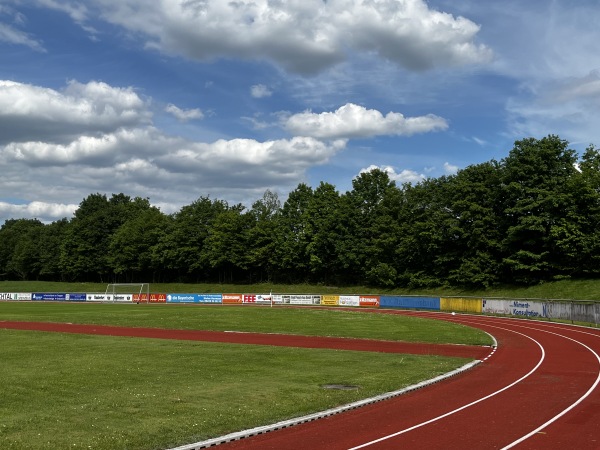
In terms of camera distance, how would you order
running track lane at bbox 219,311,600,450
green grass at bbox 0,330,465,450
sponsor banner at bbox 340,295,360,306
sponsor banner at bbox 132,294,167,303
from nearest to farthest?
1. running track lane at bbox 219,311,600,450
2. green grass at bbox 0,330,465,450
3. sponsor banner at bbox 340,295,360,306
4. sponsor banner at bbox 132,294,167,303

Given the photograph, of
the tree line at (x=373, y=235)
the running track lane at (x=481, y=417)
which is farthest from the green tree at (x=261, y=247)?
the running track lane at (x=481, y=417)

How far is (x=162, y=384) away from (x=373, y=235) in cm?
7966

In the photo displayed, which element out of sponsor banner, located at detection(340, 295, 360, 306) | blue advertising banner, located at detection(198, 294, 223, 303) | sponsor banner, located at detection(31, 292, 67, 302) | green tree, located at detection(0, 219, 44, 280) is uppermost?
green tree, located at detection(0, 219, 44, 280)

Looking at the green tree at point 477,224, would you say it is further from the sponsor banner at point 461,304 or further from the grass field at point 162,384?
the grass field at point 162,384

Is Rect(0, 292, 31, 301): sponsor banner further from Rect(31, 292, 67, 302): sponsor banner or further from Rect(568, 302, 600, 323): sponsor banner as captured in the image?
Rect(568, 302, 600, 323): sponsor banner

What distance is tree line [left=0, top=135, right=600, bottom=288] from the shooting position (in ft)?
233

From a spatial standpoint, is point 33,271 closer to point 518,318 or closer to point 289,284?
point 289,284

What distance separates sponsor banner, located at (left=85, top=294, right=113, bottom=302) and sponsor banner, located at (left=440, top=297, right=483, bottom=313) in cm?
5093

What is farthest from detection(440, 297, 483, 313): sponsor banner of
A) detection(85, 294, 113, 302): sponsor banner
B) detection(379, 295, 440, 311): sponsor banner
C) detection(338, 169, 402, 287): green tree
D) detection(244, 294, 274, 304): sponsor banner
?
detection(85, 294, 113, 302): sponsor banner

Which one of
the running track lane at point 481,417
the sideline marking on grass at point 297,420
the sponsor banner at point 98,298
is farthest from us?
the sponsor banner at point 98,298

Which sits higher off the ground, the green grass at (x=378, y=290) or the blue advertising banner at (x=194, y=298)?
the green grass at (x=378, y=290)

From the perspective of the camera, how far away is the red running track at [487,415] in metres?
12.1

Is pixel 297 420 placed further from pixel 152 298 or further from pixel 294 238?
pixel 294 238

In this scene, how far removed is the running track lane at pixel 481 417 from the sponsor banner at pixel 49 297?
81.2m
